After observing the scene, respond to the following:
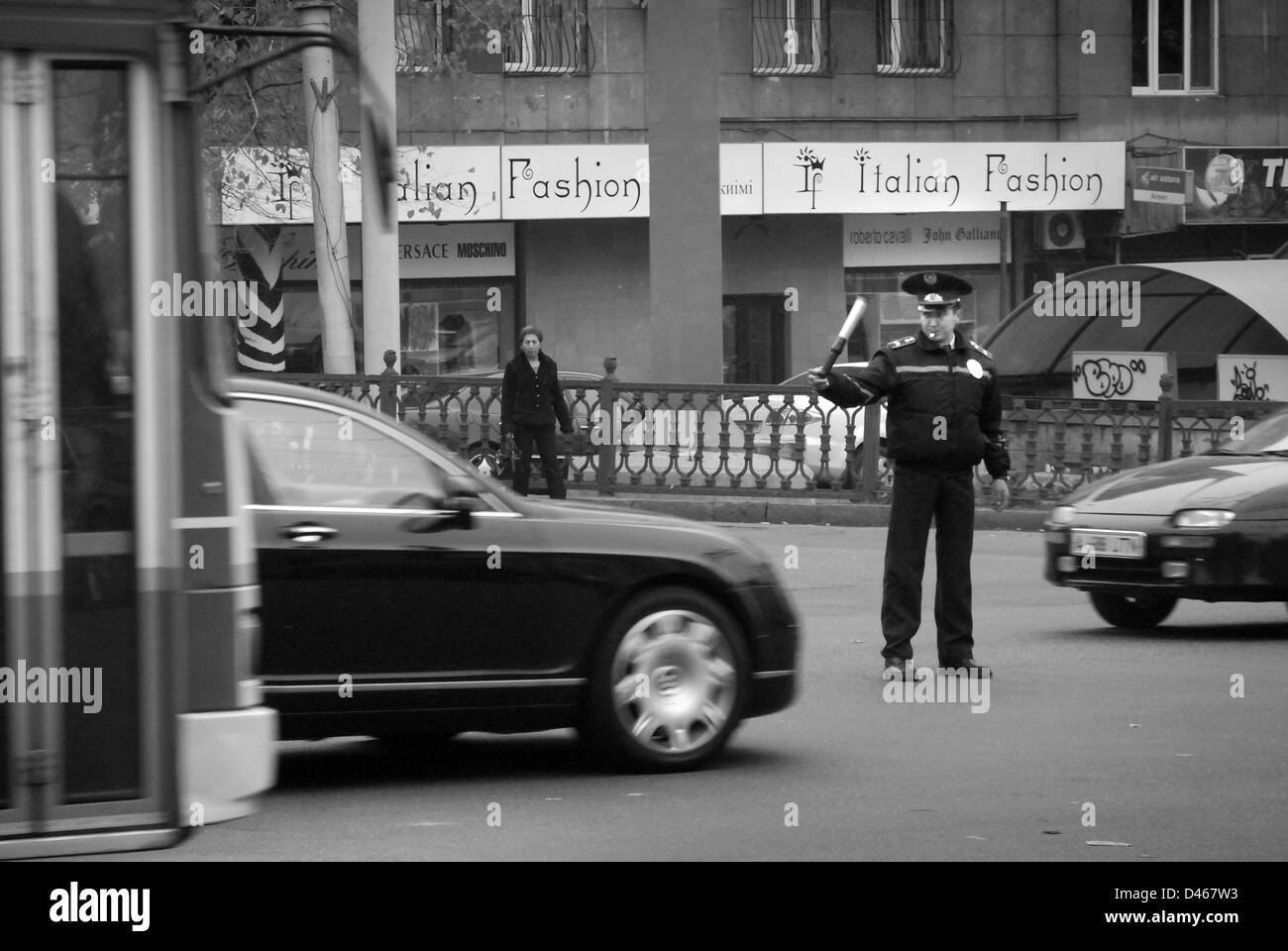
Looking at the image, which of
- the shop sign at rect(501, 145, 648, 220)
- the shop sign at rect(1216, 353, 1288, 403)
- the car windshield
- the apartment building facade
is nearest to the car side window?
the car windshield

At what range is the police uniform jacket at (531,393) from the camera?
773 inches

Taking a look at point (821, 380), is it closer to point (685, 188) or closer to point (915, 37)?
point (685, 188)

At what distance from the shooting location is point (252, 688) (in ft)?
20.0

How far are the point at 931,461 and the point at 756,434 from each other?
10089 millimetres

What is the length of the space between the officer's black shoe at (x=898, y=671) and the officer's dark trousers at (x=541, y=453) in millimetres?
9199

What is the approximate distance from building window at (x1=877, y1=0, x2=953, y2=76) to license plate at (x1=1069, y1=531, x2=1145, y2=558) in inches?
822

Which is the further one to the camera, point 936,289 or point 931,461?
point 936,289

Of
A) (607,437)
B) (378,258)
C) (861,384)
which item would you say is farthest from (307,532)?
(378,258)

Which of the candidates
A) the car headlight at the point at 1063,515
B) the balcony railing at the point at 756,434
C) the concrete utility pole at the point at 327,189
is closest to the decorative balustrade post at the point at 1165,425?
the balcony railing at the point at 756,434

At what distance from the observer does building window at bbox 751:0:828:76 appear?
3169 centimetres

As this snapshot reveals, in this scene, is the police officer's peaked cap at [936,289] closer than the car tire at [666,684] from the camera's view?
No

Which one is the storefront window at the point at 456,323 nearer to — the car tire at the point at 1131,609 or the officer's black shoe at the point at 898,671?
the car tire at the point at 1131,609

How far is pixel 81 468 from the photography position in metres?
5.77

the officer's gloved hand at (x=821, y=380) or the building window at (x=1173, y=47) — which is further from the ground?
the building window at (x=1173, y=47)
